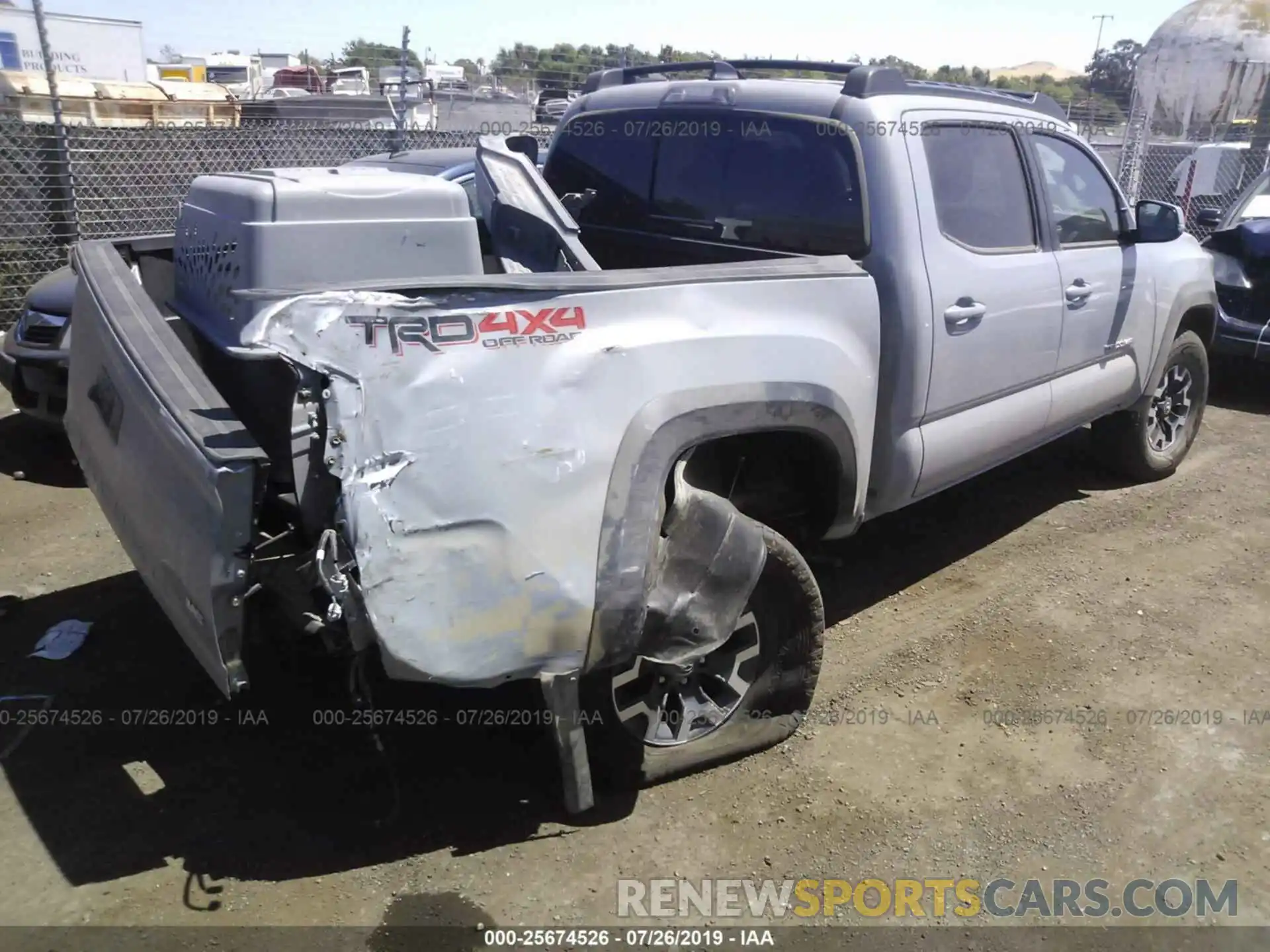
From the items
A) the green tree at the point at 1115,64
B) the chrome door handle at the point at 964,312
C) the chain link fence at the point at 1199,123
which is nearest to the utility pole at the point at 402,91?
the chrome door handle at the point at 964,312

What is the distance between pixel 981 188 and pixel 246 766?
3.43 metres

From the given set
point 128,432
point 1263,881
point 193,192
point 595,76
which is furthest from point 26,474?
point 1263,881

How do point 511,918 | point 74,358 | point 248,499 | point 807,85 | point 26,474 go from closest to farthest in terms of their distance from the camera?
1. point 248,499
2. point 511,918
3. point 74,358
4. point 807,85
5. point 26,474

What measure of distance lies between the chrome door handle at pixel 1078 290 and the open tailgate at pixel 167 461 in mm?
3498

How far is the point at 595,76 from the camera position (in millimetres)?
4664

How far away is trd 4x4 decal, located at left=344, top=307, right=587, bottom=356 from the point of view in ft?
7.59

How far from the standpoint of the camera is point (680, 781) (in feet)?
10.8

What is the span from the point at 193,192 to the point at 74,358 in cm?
69

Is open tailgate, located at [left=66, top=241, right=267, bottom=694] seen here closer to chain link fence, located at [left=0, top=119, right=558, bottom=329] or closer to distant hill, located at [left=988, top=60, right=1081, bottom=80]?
chain link fence, located at [left=0, top=119, right=558, bottom=329]

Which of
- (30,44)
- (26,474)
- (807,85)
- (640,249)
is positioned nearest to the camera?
(807,85)

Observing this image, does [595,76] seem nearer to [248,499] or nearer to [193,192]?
[193,192]

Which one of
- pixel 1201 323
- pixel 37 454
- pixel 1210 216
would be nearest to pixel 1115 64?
pixel 1210 216

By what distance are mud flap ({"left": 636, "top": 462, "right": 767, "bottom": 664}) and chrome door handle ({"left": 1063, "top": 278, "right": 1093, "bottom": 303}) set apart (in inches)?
90.3

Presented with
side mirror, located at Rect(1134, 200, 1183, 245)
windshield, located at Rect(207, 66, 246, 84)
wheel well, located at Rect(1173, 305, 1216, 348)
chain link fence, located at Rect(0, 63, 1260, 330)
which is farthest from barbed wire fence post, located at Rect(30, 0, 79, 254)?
windshield, located at Rect(207, 66, 246, 84)
